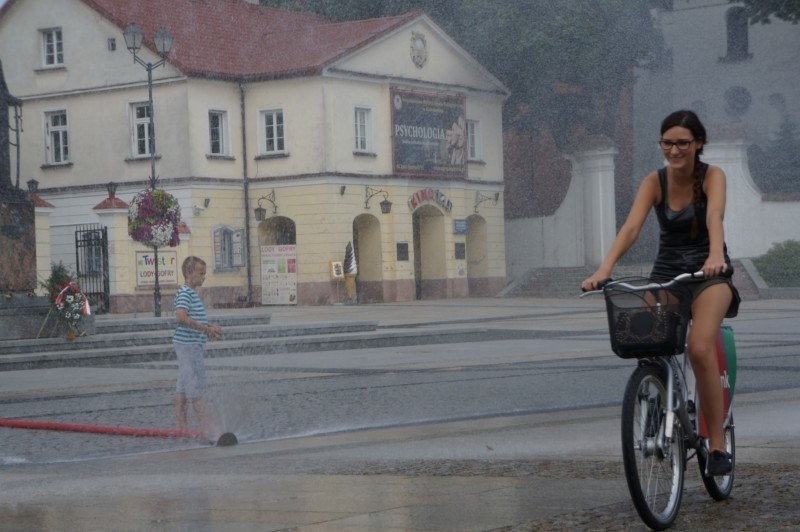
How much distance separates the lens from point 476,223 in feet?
174

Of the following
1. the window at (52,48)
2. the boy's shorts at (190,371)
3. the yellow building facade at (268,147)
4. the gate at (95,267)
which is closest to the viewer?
the boy's shorts at (190,371)

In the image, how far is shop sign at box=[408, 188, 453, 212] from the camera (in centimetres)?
4934

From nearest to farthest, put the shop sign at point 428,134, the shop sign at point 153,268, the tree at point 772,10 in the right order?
the shop sign at point 153,268, the tree at point 772,10, the shop sign at point 428,134

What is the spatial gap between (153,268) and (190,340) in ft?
99.7

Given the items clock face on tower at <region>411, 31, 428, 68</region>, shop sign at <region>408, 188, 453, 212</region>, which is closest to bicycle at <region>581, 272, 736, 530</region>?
shop sign at <region>408, 188, 453, 212</region>

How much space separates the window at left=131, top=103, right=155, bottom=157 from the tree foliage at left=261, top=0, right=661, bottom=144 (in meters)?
12.4

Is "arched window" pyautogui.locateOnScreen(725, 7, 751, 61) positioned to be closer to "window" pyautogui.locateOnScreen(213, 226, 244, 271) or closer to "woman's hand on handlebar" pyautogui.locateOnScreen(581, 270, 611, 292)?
"window" pyautogui.locateOnScreen(213, 226, 244, 271)

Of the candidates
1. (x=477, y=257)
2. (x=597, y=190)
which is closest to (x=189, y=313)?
(x=597, y=190)

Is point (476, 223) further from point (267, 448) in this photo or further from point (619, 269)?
point (267, 448)

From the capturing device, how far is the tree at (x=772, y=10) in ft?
151

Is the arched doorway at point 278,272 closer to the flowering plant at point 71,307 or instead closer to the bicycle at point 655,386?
the flowering plant at point 71,307

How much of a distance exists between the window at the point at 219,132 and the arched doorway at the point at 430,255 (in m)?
7.45

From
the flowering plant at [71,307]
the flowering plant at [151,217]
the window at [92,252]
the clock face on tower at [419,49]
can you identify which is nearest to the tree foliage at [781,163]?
the clock face on tower at [419,49]

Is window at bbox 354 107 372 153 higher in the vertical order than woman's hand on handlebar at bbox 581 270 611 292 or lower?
higher
